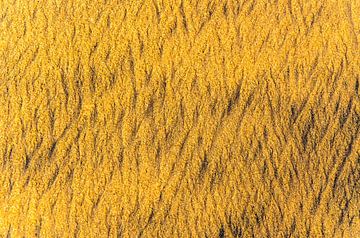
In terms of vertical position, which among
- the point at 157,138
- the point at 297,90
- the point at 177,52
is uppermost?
the point at 177,52

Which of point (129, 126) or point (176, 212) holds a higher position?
point (129, 126)

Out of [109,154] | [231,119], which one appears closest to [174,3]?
[231,119]

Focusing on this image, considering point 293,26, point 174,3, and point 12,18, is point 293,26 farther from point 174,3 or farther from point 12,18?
point 12,18

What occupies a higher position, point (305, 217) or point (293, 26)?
point (293, 26)

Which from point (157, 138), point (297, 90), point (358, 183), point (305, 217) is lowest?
point (305, 217)

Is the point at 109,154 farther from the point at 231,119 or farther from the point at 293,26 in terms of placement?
the point at 293,26

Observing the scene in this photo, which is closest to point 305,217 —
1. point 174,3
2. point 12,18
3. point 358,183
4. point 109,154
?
point 358,183

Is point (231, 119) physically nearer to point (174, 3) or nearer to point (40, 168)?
point (174, 3)

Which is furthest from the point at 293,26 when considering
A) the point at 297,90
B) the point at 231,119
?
the point at 231,119
